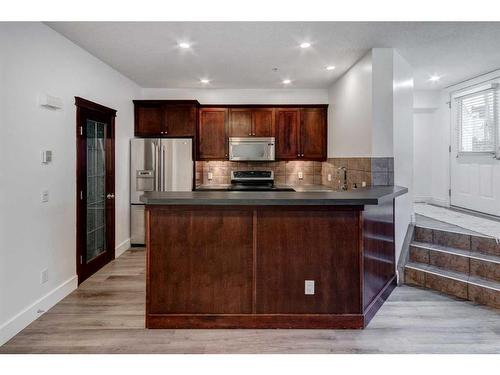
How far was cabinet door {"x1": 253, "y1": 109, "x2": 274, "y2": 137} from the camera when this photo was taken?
6750 millimetres

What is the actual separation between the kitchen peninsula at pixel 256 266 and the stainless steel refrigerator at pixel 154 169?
124 inches

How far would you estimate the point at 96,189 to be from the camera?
4949 millimetres

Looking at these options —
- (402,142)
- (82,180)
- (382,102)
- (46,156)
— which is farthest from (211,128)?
(46,156)

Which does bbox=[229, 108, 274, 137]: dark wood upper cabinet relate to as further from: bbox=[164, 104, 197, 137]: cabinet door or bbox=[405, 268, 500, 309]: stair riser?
bbox=[405, 268, 500, 309]: stair riser

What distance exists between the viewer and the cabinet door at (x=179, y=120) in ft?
21.2

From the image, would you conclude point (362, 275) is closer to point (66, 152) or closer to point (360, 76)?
point (360, 76)

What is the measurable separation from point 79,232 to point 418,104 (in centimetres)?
599

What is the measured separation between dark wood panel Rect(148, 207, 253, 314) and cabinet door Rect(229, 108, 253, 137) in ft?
12.6

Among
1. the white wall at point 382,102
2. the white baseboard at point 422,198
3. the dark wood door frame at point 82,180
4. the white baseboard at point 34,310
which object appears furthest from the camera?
the white baseboard at point 422,198

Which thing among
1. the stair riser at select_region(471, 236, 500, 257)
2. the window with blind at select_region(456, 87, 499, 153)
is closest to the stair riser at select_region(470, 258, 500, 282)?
the stair riser at select_region(471, 236, 500, 257)

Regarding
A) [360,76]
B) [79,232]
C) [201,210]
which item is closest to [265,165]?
[360,76]

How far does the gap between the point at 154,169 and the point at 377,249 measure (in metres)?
3.82

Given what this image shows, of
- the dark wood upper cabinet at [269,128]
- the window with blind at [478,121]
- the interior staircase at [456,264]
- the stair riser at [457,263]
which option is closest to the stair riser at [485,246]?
the interior staircase at [456,264]

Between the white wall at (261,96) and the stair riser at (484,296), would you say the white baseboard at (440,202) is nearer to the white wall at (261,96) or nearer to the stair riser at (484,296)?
the white wall at (261,96)
